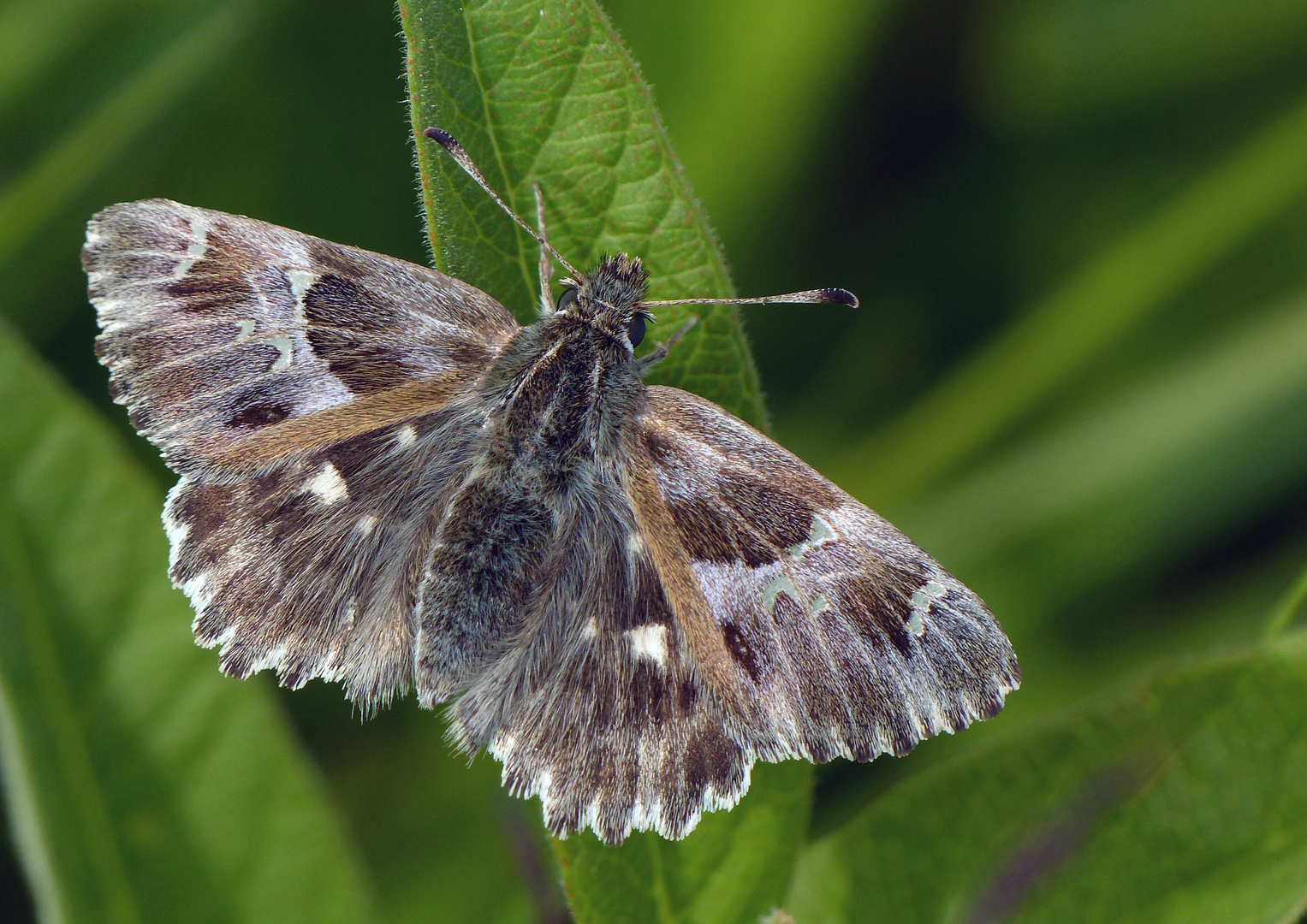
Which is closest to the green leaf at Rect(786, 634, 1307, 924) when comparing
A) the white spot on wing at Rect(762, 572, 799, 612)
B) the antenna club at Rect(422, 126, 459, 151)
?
the white spot on wing at Rect(762, 572, 799, 612)

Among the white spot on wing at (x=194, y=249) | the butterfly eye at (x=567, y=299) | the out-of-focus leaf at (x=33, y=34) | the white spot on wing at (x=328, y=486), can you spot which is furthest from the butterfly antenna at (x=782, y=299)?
the out-of-focus leaf at (x=33, y=34)

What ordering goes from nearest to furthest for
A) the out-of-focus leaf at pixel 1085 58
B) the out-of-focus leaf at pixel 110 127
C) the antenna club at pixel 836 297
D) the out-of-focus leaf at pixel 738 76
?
the antenna club at pixel 836 297, the out-of-focus leaf at pixel 110 127, the out-of-focus leaf at pixel 738 76, the out-of-focus leaf at pixel 1085 58

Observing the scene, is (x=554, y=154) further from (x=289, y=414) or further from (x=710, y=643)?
(x=710, y=643)

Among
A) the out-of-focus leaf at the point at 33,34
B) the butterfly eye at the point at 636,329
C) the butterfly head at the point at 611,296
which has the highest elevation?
the out-of-focus leaf at the point at 33,34

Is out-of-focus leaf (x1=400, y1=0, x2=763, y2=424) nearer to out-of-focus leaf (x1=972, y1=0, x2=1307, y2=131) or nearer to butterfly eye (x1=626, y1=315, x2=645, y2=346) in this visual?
butterfly eye (x1=626, y1=315, x2=645, y2=346)

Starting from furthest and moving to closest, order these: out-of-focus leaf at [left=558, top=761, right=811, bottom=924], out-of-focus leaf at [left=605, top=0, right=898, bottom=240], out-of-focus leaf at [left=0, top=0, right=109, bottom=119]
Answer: out-of-focus leaf at [left=605, top=0, right=898, bottom=240]
out-of-focus leaf at [left=0, top=0, right=109, bottom=119]
out-of-focus leaf at [left=558, top=761, right=811, bottom=924]

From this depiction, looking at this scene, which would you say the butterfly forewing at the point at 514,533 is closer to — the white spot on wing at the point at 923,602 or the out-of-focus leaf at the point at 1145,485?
the white spot on wing at the point at 923,602
